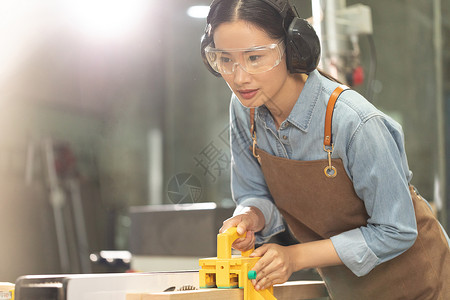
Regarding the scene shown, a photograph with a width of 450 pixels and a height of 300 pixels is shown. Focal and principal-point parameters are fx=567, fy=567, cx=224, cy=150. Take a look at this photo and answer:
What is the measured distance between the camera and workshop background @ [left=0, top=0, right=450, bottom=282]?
236 centimetres

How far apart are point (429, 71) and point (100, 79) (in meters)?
1.88

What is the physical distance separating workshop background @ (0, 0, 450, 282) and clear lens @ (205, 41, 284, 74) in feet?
3.04

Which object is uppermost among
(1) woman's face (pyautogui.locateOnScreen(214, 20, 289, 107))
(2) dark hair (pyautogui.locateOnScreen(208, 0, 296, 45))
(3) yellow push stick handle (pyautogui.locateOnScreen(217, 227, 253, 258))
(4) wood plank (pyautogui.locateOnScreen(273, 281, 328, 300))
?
(2) dark hair (pyautogui.locateOnScreen(208, 0, 296, 45))

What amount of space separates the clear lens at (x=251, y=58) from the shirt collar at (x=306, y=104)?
0.10m

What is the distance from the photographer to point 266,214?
1187 mm

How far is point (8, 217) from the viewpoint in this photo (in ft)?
9.41

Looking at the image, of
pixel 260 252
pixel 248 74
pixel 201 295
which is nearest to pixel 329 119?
pixel 248 74

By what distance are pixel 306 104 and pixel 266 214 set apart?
250 mm

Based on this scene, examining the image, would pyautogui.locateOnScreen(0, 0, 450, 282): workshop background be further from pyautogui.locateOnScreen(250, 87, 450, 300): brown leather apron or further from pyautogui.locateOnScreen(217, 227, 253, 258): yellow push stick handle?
pyautogui.locateOnScreen(217, 227, 253, 258): yellow push stick handle

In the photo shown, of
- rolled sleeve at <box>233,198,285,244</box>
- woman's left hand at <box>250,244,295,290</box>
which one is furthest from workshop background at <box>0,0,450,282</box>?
woman's left hand at <box>250,244,295,290</box>

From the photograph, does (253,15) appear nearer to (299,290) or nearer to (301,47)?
(301,47)

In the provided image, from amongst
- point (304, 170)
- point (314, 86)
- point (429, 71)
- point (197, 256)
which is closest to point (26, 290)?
point (304, 170)

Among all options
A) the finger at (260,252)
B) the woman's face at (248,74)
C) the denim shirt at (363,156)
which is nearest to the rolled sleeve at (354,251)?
the denim shirt at (363,156)

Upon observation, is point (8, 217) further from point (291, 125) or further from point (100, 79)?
point (291, 125)
